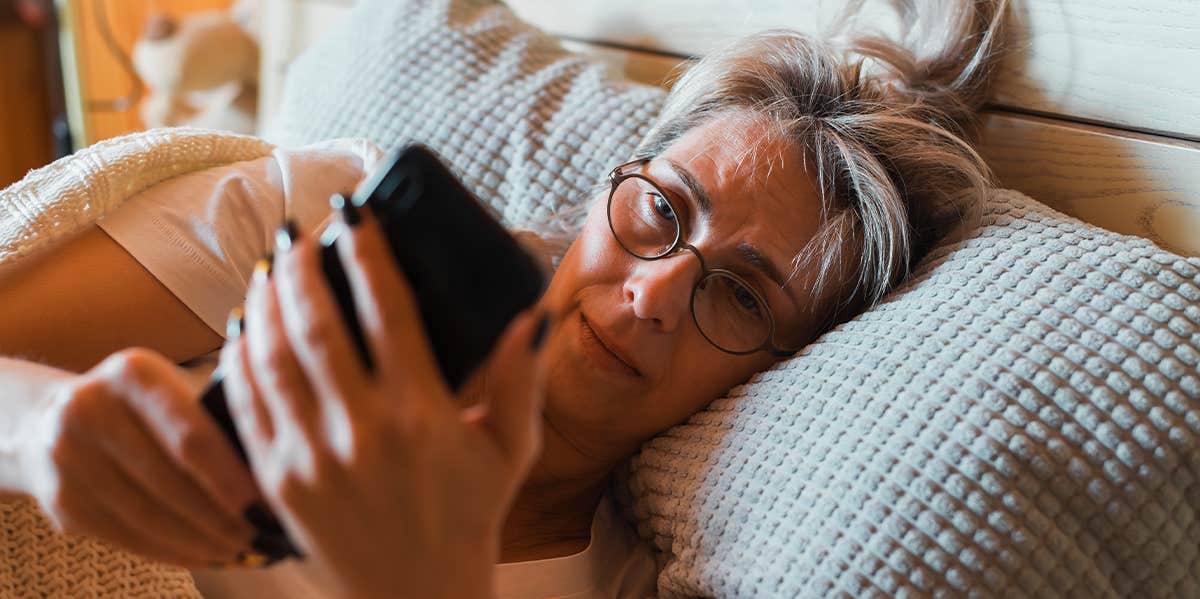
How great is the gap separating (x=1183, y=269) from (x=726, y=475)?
0.41 meters

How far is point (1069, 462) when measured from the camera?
0.74 meters

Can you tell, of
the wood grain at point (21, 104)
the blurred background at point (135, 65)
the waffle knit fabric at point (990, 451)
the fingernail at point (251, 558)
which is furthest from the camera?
the wood grain at point (21, 104)

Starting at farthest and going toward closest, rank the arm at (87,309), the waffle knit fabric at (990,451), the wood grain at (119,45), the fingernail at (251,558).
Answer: the wood grain at (119,45) < the arm at (87,309) < the waffle knit fabric at (990,451) < the fingernail at (251,558)

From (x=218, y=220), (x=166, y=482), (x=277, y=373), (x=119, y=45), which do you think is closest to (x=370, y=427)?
(x=277, y=373)

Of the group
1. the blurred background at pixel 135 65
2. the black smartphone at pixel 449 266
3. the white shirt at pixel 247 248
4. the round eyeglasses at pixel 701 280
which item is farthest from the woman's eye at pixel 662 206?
the blurred background at pixel 135 65

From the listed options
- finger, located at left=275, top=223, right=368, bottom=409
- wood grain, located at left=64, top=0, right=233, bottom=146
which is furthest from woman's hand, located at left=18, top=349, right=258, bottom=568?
wood grain, located at left=64, top=0, right=233, bottom=146

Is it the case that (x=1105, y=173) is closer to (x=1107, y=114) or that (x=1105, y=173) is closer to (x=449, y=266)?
(x=1107, y=114)

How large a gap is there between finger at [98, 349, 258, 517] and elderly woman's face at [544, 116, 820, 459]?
438 mm

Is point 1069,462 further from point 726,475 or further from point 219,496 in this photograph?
point 219,496

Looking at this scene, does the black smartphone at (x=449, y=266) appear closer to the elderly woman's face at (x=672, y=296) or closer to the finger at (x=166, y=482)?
the finger at (x=166, y=482)

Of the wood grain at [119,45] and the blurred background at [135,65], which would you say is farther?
the wood grain at [119,45]

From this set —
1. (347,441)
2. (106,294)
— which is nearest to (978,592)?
(347,441)

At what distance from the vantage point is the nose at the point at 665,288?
0.89 metres

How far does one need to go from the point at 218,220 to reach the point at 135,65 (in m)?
1.47
